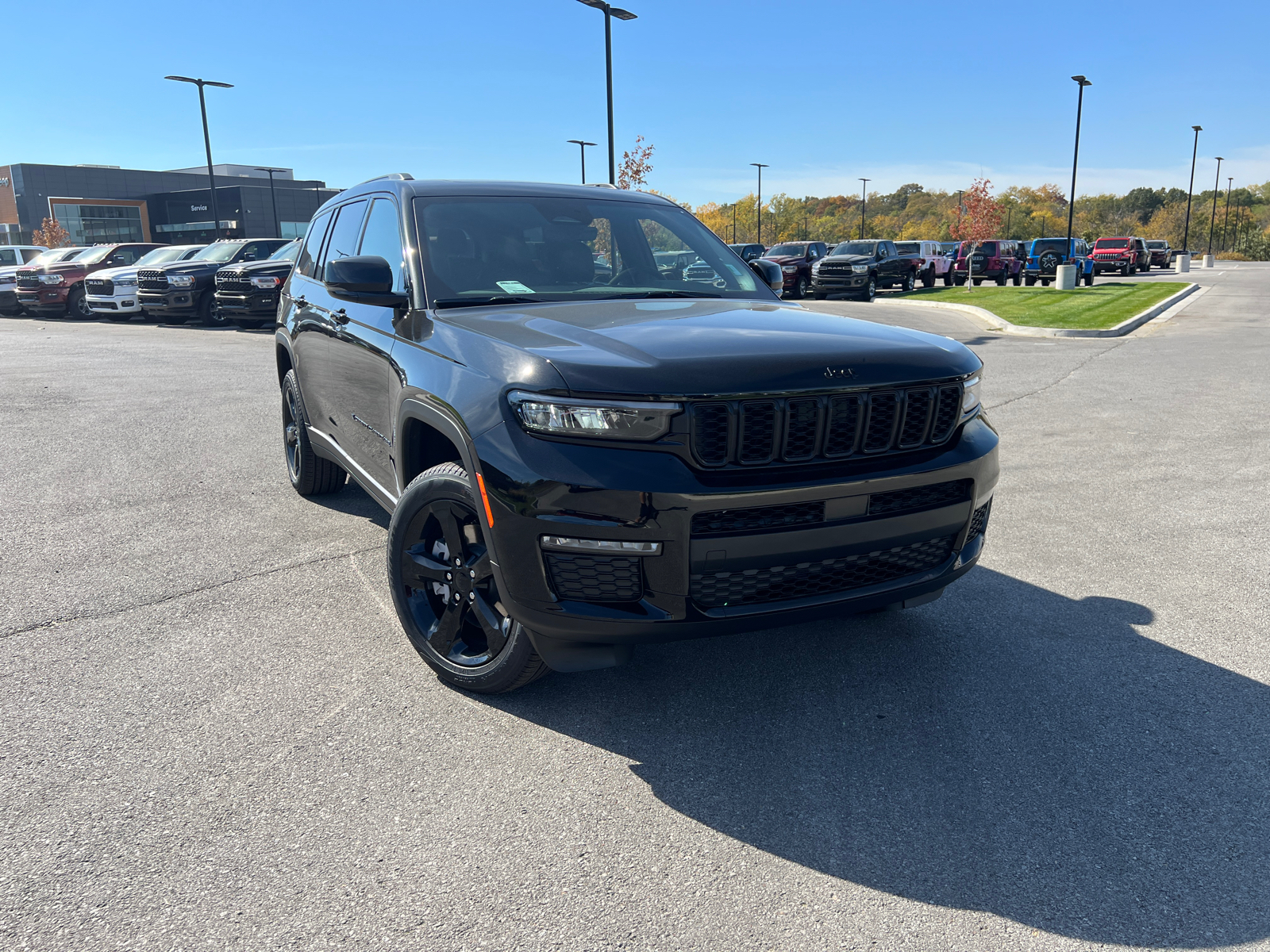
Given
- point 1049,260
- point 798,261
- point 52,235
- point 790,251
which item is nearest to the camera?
point 798,261

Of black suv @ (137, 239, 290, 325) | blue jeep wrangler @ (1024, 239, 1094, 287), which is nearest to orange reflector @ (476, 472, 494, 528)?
black suv @ (137, 239, 290, 325)

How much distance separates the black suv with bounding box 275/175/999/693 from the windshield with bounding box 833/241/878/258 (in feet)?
96.0

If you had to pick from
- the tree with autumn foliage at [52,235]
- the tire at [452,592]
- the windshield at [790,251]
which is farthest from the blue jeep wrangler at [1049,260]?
the tree with autumn foliage at [52,235]

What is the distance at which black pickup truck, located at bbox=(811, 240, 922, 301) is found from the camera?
2995cm

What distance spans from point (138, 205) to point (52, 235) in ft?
47.8

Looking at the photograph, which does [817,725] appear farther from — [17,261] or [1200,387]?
[17,261]

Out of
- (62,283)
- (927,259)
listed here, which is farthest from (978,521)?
(927,259)

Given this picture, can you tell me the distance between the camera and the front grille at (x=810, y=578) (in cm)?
282

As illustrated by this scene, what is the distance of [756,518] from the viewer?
279 centimetres

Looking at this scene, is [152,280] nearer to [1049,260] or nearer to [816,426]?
[816,426]

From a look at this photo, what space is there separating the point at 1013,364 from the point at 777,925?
12693 millimetres

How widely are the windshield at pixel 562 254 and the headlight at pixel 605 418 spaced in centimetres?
Answer: 116

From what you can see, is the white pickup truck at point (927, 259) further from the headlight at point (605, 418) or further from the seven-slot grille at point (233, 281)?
the headlight at point (605, 418)

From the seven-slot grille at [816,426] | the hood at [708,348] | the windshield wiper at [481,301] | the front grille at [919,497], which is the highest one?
the windshield wiper at [481,301]
